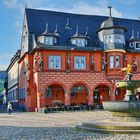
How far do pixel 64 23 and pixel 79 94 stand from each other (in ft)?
33.5

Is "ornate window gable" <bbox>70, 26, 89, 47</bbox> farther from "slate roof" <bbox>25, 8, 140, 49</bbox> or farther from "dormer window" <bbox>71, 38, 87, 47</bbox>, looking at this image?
"slate roof" <bbox>25, 8, 140, 49</bbox>

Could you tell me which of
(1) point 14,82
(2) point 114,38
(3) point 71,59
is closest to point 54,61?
(3) point 71,59

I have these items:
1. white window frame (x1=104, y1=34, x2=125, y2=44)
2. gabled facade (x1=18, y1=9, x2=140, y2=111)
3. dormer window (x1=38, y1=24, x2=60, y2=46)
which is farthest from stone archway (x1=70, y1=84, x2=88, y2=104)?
white window frame (x1=104, y1=34, x2=125, y2=44)

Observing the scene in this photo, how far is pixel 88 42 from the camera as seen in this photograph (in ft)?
167

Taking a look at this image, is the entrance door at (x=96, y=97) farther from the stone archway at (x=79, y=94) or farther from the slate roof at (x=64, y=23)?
the slate roof at (x=64, y=23)

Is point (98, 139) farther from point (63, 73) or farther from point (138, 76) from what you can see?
point (138, 76)

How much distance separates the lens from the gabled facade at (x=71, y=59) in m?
47.6

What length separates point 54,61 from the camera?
47719mm

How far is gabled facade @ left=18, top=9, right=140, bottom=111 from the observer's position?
156 ft

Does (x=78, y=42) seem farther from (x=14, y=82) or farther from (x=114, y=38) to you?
(x=14, y=82)

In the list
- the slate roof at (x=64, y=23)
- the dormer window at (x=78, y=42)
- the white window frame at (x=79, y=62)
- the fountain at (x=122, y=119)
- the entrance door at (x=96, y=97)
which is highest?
the slate roof at (x=64, y=23)

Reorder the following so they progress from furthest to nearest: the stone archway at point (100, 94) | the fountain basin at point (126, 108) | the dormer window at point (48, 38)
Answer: the stone archway at point (100, 94) < the dormer window at point (48, 38) < the fountain basin at point (126, 108)

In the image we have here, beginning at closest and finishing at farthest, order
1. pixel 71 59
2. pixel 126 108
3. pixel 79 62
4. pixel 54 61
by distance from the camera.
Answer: pixel 126 108
pixel 54 61
pixel 71 59
pixel 79 62

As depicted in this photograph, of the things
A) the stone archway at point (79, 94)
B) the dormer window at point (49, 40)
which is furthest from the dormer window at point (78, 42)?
the stone archway at point (79, 94)
